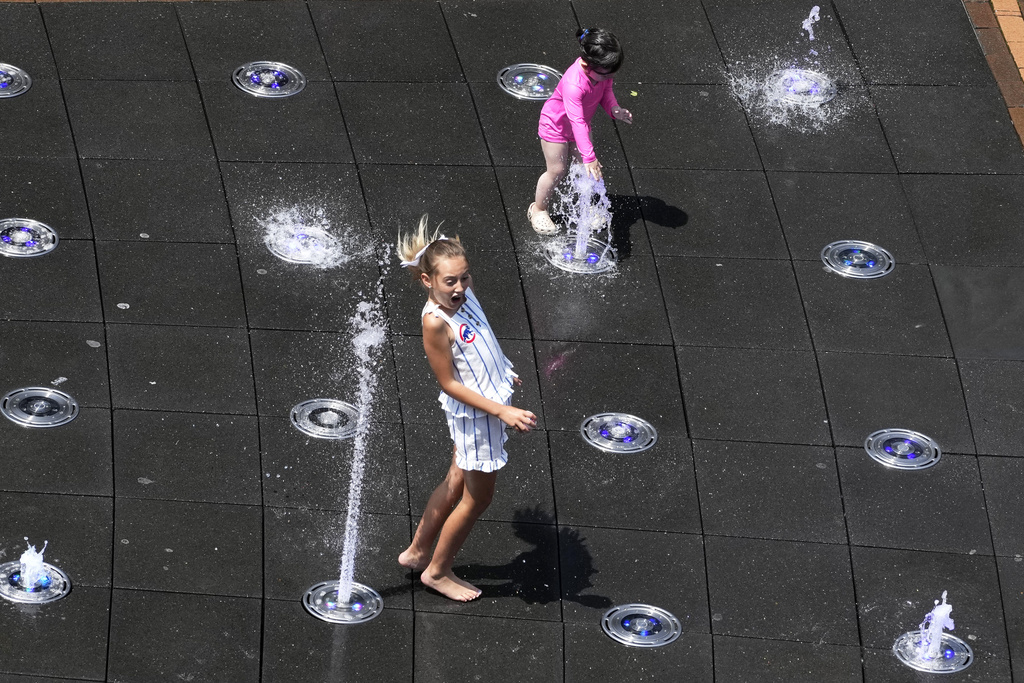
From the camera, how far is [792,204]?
9.44 metres

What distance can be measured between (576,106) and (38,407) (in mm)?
3464

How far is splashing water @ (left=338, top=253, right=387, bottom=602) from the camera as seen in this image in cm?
728

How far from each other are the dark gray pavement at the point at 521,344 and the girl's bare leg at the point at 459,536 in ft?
0.36

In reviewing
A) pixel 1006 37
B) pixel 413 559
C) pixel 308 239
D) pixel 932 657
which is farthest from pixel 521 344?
pixel 1006 37

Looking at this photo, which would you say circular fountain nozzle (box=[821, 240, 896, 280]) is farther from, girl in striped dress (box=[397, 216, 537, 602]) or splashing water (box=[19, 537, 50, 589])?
splashing water (box=[19, 537, 50, 589])

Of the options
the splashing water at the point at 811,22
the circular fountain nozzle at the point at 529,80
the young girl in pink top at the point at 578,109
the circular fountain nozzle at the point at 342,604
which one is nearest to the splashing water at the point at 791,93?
the splashing water at the point at 811,22

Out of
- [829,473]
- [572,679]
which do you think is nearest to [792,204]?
[829,473]

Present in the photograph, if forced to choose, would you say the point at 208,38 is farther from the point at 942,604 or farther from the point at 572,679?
the point at 942,604

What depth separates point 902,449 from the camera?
805cm

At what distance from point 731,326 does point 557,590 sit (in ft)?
7.27

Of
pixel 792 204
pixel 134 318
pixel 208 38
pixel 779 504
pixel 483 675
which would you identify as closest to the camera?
pixel 483 675

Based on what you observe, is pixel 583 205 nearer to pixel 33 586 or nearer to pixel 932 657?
pixel 932 657

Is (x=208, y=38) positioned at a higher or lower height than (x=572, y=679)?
higher

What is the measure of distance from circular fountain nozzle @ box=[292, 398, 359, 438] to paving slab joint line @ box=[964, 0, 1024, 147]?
5.18m
